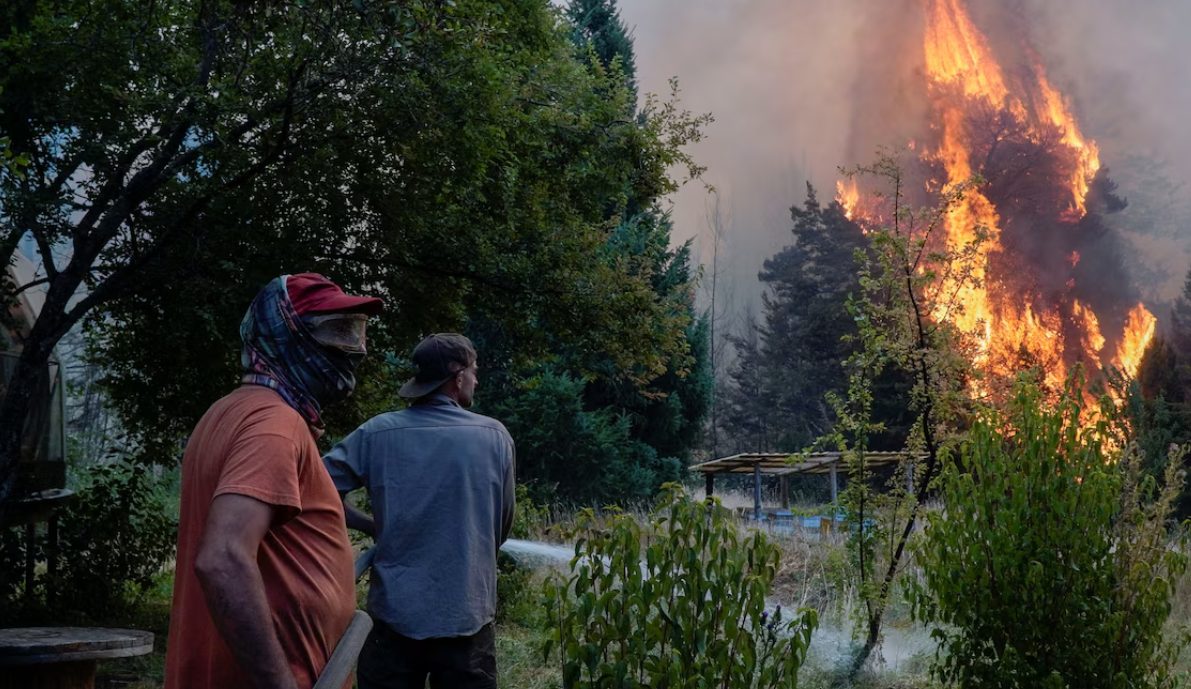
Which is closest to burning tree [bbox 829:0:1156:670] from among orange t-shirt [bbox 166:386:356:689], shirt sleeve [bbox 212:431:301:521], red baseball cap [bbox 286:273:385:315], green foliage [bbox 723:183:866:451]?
green foliage [bbox 723:183:866:451]

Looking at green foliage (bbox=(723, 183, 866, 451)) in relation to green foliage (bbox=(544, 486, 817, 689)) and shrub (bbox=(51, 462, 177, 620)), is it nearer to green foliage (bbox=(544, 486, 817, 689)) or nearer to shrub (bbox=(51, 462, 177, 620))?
shrub (bbox=(51, 462, 177, 620))

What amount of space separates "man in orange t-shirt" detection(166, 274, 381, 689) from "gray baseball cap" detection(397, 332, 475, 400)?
1688 mm

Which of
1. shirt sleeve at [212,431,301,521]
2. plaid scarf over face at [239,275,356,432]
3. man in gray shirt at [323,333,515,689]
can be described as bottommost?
man in gray shirt at [323,333,515,689]

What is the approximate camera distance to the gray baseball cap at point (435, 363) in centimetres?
394

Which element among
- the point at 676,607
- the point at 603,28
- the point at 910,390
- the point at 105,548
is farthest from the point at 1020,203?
the point at 676,607

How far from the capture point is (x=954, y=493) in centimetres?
573

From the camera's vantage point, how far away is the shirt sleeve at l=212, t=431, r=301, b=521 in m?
1.91

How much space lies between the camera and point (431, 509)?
370 centimetres

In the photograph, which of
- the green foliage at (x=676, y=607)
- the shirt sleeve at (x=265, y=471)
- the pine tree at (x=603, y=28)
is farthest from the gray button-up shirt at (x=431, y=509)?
the pine tree at (x=603, y=28)

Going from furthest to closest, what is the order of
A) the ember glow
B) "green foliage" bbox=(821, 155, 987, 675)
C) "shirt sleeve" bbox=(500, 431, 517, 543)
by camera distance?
the ember glow, "green foliage" bbox=(821, 155, 987, 675), "shirt sleeve" bbox=(500, 431, 517, 543)

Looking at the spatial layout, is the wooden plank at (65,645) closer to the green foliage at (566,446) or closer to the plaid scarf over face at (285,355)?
the plaid scarf over face at (285,355)

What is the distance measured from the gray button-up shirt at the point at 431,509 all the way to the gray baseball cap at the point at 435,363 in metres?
0.09

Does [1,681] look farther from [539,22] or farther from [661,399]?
[661,399]

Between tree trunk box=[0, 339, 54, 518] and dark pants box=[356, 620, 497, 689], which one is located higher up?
tree trunk box=[0, 339, 54, 518]
